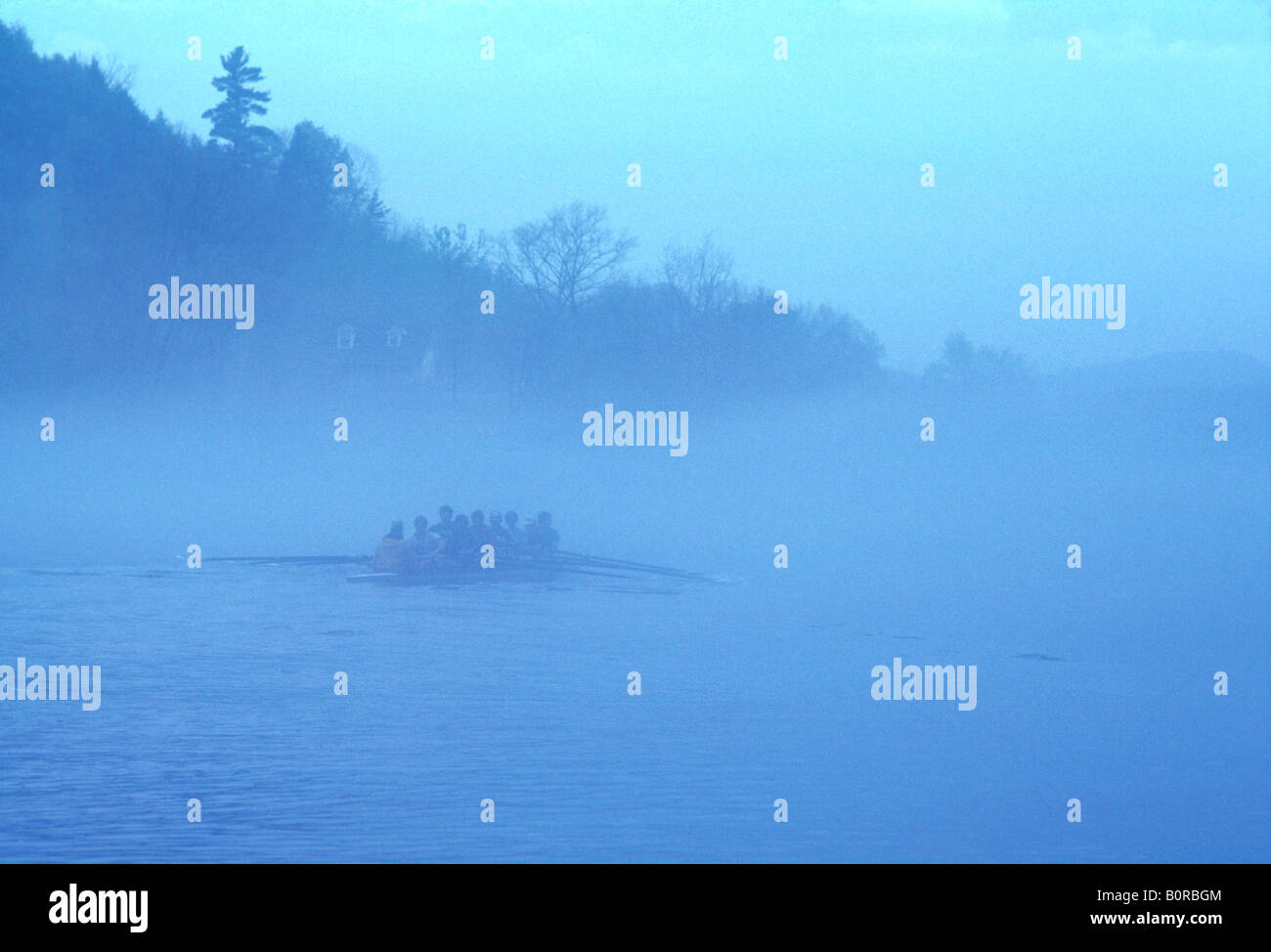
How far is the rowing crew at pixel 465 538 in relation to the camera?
21.4 ft

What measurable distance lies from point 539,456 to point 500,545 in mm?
531

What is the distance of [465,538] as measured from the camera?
6.54 metres

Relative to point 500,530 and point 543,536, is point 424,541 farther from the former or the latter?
point 543,536

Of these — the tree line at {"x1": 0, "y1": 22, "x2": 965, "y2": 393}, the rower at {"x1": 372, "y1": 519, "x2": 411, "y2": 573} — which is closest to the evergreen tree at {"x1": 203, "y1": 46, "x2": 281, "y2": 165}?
the tree line at {"x1": 0, "y1": 22, "x2": 965, "y2": 393}

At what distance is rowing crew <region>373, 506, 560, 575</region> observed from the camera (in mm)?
6508

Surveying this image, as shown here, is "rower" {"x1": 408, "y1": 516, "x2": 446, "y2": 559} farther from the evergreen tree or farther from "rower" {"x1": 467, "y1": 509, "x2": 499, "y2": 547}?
the evergreen tree

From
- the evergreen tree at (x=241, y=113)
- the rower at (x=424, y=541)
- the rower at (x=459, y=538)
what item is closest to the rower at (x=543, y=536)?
the rower at (x=459, y=538)

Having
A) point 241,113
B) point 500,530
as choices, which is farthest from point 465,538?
point 241,113

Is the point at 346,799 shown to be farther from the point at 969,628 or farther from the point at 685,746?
the point at 969,628

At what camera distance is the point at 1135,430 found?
6422 millimetres

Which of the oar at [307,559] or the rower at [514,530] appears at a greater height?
the rower at [514,530]

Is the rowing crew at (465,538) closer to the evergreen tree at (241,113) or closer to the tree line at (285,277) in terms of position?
the tree line at (285,277)
